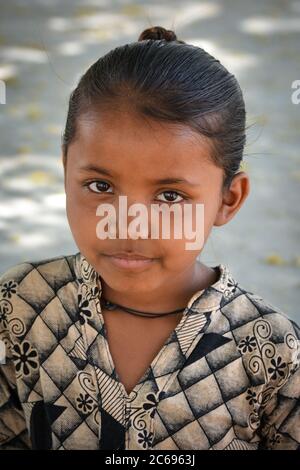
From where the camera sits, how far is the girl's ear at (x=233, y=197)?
6.69 ft

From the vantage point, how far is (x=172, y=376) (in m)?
2.03

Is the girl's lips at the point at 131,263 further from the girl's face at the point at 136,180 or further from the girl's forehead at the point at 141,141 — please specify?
the girl's forehead at the point at 141,141

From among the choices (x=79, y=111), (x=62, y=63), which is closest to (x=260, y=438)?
(x=79, y=111)

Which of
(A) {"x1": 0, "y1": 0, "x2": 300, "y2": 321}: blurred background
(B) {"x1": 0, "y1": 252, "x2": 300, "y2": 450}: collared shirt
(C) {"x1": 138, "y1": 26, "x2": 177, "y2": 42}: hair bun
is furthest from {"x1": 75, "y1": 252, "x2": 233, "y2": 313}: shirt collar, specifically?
(A) {"x1": 0, "y1": 0, "x2": 300, "y2": 321}: blurred background

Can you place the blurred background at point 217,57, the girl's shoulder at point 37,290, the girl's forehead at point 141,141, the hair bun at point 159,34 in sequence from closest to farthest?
the girl's forehead at point 141,141, the hair bun at point 159,34, the girl's shoulder at point 37,290, the blurred background at point 217,57

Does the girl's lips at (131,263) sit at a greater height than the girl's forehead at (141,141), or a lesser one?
lesser

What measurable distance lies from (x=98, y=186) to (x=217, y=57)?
3756mm

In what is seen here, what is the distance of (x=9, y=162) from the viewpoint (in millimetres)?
4578

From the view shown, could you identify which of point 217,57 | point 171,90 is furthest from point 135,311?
point 217,57

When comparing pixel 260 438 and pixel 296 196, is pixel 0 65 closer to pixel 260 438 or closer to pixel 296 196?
pixel 296 196

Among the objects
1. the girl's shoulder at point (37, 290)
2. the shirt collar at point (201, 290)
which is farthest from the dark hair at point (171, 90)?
the girl's shoulder at point (37, 290)

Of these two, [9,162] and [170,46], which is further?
[9,162]

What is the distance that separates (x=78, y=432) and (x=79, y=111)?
2.42ft

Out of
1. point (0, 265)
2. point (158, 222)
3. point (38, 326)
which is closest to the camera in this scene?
point (158, 222)
